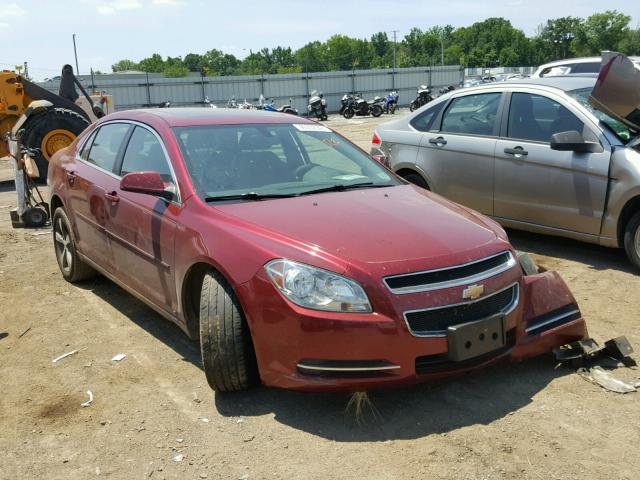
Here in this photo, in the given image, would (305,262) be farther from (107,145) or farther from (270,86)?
(270,86)

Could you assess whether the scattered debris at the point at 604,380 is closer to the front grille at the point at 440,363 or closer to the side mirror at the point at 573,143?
the front grille at the point at 440,363

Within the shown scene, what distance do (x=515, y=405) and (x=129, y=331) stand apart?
9.13 feet

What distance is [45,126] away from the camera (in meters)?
12.5

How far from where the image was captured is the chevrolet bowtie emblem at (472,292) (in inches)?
129

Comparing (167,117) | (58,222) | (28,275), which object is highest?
(167,117)

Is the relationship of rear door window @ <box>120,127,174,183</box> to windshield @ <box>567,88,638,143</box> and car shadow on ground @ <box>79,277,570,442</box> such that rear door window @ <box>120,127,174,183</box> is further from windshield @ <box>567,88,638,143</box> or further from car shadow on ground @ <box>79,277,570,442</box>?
windshield @ <box>567,88,638,143</box>

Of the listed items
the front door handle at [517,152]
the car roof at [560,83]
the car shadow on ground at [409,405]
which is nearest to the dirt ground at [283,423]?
the car shadow on ground at [409,405]

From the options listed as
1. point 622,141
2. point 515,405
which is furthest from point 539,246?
point 515,405

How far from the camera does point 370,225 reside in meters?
3.60

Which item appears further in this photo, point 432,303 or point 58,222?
point 58,222

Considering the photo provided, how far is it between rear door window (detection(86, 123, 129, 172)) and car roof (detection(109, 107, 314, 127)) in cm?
11

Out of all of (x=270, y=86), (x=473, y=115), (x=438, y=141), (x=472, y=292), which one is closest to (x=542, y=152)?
(x=473, y=115)

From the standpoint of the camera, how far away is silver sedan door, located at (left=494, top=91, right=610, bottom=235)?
5.80 metres

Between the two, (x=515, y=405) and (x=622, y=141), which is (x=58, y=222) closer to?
(x=515, y=405)
